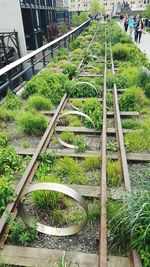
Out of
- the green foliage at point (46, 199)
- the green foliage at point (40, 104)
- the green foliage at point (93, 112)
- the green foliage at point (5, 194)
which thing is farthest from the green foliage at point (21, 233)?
the green foliage at point (40, 104)

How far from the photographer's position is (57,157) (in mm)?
4512

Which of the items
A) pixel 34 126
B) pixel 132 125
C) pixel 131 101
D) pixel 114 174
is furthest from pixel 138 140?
pixel 34 126

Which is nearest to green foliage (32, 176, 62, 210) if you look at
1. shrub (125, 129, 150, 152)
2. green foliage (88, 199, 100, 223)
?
green foliage (88, 199, 100, 223)

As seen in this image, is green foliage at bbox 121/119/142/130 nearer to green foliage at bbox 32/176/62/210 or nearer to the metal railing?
green foliage at bbox 32/176/62/210

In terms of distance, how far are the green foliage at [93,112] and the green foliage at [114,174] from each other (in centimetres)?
150

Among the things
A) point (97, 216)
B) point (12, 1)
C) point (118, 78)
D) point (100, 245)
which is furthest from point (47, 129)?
point (12, 1)

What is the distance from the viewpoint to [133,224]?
280 centimetres

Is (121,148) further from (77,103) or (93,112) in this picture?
(77,103)

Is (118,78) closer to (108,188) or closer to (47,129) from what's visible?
(47,129)

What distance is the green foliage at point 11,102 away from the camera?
6613 mm

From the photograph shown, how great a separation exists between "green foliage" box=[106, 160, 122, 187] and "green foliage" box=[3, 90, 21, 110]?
11.4 ft

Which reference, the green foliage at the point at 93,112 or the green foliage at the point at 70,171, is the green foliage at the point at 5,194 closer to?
the green foliage at the point at 70,171

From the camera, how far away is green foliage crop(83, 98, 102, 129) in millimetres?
5566

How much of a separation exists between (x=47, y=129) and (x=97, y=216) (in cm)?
247
